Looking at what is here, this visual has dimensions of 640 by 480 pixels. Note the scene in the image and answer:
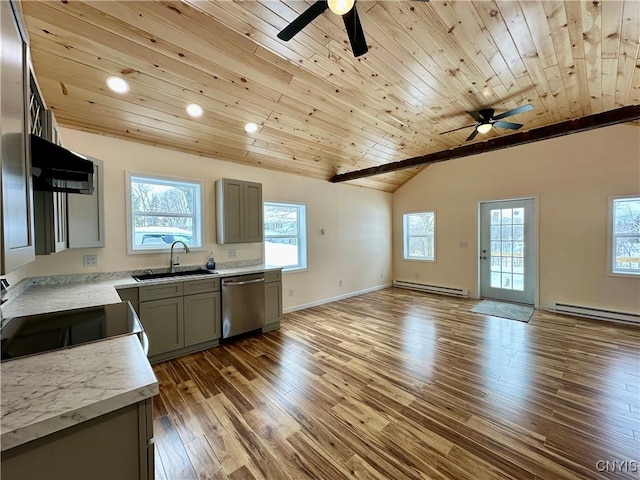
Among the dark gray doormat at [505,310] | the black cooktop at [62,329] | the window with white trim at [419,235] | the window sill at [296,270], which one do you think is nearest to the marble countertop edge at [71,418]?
the black cooktop at [62,329]

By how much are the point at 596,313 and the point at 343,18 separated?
5723 millimetres

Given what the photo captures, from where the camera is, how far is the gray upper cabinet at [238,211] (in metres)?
3.78

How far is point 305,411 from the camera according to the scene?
2.18 metres

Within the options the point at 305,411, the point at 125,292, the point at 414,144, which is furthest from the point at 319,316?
the point at 414,144

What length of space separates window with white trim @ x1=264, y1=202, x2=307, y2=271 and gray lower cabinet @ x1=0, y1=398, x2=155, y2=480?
3.72 metres

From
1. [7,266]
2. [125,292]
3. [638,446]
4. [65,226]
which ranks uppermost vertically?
→ [65,226]

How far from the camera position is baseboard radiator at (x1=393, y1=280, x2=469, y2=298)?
5.86 m

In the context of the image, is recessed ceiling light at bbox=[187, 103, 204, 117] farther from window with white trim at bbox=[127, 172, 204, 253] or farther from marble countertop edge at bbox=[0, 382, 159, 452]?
marble countertop edge at bbox=[0, 382, 159, 452]

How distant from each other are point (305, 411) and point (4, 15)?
2.69 metres

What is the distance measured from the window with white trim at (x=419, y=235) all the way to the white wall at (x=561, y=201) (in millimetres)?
307

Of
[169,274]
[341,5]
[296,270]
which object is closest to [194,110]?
[169,274]

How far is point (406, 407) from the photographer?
7.30 feet

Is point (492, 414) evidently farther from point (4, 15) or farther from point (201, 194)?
point (201, 194)

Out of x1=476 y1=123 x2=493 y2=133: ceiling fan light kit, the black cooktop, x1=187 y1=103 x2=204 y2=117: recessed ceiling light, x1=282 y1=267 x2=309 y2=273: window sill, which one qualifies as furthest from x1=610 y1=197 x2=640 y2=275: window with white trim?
the black cooktop
